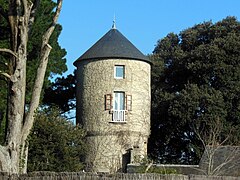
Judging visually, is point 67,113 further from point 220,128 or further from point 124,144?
point 220,128

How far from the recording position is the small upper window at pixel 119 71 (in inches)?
1598

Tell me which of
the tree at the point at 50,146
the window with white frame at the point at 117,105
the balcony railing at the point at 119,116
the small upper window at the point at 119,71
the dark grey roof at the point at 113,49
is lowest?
the tree at the point at 50,146

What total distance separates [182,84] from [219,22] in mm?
5613

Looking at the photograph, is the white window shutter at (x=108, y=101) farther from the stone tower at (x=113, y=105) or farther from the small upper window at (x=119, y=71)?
the small upper window at (x=119, y=71)

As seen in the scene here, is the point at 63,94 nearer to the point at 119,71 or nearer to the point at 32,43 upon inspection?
the point at 119,71

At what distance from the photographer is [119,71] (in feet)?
133

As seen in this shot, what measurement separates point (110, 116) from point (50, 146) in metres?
8.87

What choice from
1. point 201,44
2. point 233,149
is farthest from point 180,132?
point 233,149

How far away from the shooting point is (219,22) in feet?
154

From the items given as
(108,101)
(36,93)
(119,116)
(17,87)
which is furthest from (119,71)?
(17,87)

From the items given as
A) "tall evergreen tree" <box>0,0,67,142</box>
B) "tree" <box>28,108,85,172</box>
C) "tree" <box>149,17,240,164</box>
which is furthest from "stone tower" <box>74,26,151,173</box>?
"tall evergreen tree" <box>0,0,67,142</box>

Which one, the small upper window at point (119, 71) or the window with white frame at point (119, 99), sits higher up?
the small upper window at point (119, 71)

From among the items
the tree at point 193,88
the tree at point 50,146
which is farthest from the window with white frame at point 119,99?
the tree at point 50,146

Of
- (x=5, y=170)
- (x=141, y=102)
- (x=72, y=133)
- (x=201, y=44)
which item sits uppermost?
(x=201, y=44)
